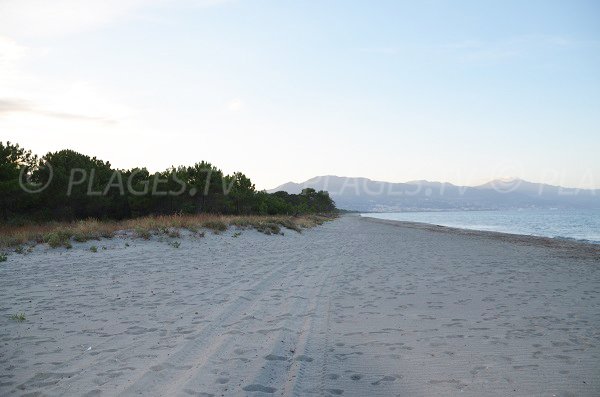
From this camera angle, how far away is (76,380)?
415 cm

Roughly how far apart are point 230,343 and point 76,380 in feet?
6.06

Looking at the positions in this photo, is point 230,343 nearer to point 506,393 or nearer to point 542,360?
point 506,393

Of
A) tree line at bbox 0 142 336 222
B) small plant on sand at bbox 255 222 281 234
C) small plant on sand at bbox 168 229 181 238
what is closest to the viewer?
small plant on sand at bbox 168 229 181 238

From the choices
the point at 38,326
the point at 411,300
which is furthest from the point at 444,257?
the point at 38,326

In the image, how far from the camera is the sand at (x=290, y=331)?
418 cm

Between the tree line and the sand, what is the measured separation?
17.0 m

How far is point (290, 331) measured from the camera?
19.5 ft

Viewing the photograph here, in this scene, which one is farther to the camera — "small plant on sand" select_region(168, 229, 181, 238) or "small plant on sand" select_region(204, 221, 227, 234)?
"small plant on sand" select_region(204, 221, 227, 234)

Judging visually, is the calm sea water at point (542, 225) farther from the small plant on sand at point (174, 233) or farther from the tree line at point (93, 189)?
the tree line at point (93, 189)

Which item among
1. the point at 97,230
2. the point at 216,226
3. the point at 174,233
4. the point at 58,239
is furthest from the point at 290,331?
the point at 216,226

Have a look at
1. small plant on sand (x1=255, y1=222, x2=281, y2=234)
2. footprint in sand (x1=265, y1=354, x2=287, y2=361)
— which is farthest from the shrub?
footprint in sand (x1=265, y1=354, x2=287, y2=361)

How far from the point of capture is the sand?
4180 mm

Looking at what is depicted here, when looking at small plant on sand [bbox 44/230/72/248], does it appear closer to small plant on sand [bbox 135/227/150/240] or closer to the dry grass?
the dry grass

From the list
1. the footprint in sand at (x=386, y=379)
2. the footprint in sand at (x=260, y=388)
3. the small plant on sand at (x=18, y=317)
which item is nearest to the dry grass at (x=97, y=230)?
the small plant on sand at (x=18, y=317)
